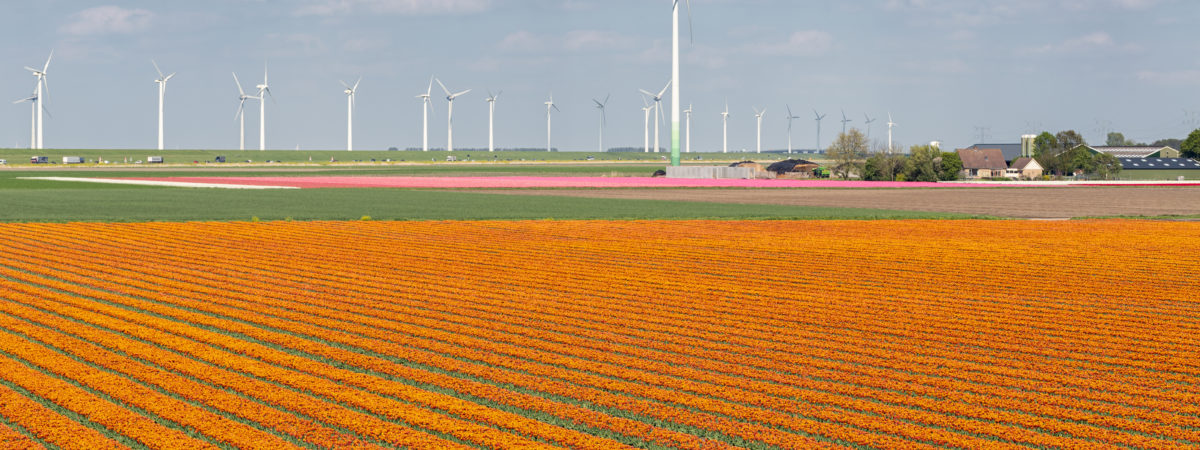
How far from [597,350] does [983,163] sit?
15776 centimetres

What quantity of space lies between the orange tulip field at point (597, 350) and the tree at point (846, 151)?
373 feet

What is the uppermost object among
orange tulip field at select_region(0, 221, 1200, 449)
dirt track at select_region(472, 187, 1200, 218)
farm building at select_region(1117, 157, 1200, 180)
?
farm building at select_region(1117, 157, 1200, 180)

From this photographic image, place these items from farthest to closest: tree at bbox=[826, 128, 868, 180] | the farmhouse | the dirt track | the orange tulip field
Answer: the farmhouse < tree at bbox=[826, 128, 868, 180] < the dirt track < the orange tulip field

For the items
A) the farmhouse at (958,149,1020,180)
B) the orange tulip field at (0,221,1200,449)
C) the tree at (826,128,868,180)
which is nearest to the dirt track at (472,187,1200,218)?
the orange tulip field at (0,221,1200,449)

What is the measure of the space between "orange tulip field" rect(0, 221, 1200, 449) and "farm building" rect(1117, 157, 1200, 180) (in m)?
150

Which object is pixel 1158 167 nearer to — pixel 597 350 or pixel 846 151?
pixel 846 151

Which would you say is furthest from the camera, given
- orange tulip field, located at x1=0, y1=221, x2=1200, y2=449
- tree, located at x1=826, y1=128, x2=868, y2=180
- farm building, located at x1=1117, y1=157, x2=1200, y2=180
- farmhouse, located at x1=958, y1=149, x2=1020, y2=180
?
farm building, located at x1=1117, y1=157, x2=1200, y2=180

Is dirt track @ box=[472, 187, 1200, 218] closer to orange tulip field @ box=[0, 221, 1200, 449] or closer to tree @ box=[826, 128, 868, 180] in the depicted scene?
orange tulip field @ box=[0, 221, 1200, 449]

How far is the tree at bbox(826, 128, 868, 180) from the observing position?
5704 inches

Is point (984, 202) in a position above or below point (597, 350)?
above

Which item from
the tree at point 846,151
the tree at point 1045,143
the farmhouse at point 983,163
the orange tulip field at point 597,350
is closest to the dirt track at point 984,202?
the orange tulip field at point 597,350

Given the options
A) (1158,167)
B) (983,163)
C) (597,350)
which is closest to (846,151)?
(983,163)

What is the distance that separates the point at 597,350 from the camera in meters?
16.9

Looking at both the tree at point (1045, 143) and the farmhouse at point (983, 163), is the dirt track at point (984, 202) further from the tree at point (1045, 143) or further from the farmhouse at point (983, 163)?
the tree at point (1045, 143)
